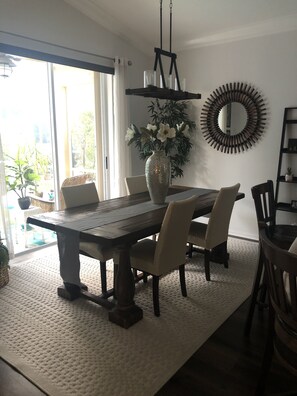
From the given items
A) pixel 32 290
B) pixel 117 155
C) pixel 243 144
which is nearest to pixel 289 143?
pixel 243 144

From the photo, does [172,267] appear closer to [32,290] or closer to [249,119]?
[32,290]

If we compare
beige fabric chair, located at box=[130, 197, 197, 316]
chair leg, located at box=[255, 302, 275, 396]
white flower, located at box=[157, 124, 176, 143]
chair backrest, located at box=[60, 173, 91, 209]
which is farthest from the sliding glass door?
chair leg, located at box=[255, 302, 275, 396]

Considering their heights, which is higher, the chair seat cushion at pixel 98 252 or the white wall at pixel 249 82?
the white wall at pixel 249 82

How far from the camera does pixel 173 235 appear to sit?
8.14 feet

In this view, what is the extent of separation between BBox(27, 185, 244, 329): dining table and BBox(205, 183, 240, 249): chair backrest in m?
0.09

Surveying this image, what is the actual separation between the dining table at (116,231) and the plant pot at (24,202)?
1405mm

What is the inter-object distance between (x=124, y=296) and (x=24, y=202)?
2.26 m

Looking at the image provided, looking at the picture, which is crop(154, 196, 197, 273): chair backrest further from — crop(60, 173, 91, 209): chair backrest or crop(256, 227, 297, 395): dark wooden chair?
crop(60, 173, 91, 209): chair backrest

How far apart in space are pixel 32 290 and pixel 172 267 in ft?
4.48

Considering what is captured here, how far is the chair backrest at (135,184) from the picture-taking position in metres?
A: 3.76

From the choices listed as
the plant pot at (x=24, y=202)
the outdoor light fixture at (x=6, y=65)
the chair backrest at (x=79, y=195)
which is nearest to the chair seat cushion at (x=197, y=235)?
the chair backrest at (x=79, y=195)

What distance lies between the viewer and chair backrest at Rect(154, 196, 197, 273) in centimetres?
236

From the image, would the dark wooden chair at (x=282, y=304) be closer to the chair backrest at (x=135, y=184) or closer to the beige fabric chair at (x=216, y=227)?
the beige fabric chair at (x=216, y=227)

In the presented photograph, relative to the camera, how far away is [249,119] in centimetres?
430
